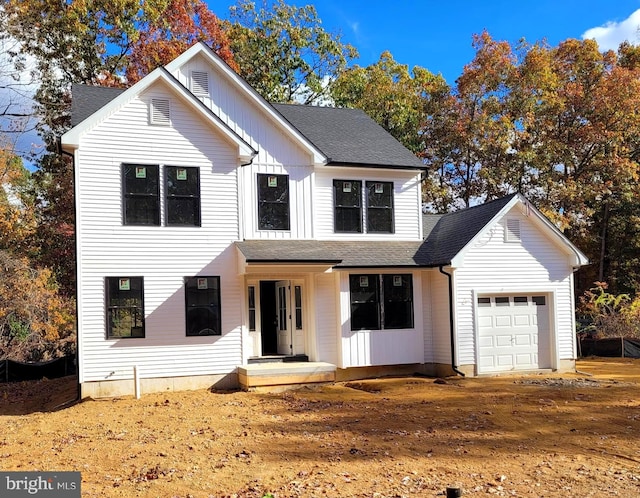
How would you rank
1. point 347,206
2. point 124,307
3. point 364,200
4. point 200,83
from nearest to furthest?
point 124,307 < point 200,83 < point 347,206 < point 364,200

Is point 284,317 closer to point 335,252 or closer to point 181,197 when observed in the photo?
point 335,252

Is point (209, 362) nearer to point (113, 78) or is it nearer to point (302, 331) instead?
point (302, 331)

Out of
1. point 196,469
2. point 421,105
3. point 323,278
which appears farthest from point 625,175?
point 196,469

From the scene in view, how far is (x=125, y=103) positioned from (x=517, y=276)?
1126 centimetres

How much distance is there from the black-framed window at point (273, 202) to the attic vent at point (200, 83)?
2705mm

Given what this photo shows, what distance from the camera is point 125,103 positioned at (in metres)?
15.5

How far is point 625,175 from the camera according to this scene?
2961 centimetres

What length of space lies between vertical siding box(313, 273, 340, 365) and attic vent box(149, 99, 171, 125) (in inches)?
219

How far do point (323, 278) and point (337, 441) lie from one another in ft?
24.4

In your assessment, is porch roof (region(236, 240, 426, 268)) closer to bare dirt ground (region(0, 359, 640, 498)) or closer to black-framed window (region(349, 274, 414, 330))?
black-framed window (region(349, 274, 414, 330))

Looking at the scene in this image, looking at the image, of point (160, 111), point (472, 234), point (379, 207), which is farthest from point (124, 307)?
point (472, 234)

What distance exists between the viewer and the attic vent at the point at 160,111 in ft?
52.0

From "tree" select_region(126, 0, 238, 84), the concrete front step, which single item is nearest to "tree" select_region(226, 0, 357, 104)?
"tree" select_region(126, 0, 238, 84)

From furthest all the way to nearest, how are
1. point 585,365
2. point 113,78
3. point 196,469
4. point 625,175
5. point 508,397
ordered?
point 625,175
point 113,78
point 585,365
point 508,397
point 196,469
